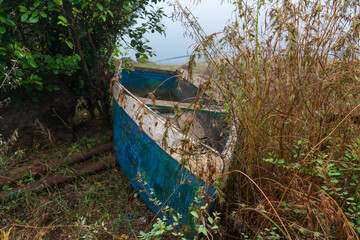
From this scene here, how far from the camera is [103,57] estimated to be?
4.36 metres

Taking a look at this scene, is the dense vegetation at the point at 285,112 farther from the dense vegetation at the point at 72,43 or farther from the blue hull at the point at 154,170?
the dense vegetation at the point at 72,43

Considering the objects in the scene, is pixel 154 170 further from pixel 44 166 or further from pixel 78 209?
pixel 44 166

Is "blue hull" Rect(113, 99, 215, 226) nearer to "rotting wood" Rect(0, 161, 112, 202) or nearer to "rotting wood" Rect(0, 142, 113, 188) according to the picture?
"rotting wood" Rect(0, 161, 112, 202)

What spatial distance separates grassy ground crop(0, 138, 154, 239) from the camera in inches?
92.2

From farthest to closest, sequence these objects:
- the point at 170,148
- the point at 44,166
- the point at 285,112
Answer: the point at 44,166, the point at 170,148, the point at 285,112

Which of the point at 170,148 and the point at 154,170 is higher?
the point at 170,148

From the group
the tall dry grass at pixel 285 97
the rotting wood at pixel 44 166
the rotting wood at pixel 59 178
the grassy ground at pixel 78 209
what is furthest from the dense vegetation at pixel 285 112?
the rotting wood at pixel 44 166

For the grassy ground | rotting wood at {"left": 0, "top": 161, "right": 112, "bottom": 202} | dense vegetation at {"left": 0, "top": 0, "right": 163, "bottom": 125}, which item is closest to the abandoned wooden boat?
the grassy ground

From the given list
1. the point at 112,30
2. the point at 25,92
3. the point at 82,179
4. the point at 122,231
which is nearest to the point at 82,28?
the point at 112,30

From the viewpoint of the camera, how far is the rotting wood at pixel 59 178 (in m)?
2.79

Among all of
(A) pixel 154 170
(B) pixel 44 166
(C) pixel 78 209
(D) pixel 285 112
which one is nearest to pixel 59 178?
(B) pixel 44 166

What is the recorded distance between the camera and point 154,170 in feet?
7.68

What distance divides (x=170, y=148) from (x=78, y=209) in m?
1.42

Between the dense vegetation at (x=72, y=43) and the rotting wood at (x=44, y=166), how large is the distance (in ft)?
2.52
